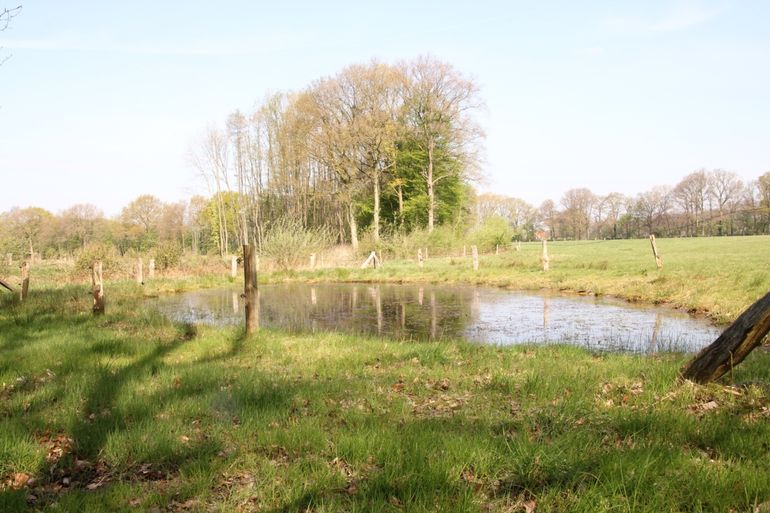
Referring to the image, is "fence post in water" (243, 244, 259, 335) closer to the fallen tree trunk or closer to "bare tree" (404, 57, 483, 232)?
the fallen tree trunk

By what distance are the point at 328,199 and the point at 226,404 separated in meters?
43.7

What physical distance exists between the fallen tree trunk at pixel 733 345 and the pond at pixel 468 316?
12.2 feet

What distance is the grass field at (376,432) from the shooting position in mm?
3049

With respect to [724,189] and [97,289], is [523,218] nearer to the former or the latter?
[724,189]

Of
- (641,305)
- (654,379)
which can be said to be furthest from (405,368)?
(641,305)

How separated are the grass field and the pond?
3.06 m

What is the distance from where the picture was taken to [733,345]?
180 inches

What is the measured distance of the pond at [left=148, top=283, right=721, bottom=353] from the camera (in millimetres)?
10570

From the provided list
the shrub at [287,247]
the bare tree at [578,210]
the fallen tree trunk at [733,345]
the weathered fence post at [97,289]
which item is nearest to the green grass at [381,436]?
the fallen tree trunk at [733,345]

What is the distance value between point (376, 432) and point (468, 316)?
10790 millimetres

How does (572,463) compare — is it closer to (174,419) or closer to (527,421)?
(527,421)

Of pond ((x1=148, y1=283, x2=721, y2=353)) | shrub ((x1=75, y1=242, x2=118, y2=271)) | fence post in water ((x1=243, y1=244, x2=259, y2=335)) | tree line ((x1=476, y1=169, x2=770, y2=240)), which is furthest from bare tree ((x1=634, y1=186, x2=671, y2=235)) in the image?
fence post in water ((x1=243, y1=244, x2=259, y2=335))

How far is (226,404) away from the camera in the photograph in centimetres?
506

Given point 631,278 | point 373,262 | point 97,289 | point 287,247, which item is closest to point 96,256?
point 287,247
